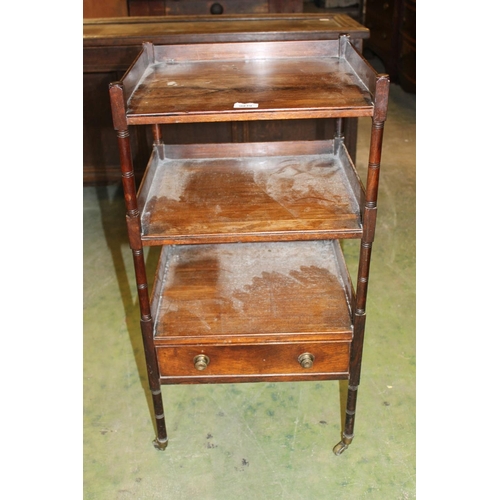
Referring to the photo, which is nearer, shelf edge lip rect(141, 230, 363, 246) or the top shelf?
the top shelf

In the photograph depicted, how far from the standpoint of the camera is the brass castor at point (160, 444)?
6.93 feet

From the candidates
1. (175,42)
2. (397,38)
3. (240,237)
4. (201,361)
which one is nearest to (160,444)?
(201,361)

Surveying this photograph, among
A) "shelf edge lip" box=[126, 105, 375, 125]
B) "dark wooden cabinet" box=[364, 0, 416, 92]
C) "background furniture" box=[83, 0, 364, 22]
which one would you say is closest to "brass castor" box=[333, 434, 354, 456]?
"shelf edge lip" box=[126, 105, 375, 125]

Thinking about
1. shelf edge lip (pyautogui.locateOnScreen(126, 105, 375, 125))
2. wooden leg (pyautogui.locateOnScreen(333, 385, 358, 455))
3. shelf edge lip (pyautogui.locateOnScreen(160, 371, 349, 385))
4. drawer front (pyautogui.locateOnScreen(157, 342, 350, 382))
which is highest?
shelf edge lip (pyautogui.locateOnScreen(126, 105, 375, 125))

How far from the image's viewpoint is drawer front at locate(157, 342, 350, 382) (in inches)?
73.4

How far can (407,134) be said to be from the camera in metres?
4.70

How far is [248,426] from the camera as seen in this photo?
2227mm

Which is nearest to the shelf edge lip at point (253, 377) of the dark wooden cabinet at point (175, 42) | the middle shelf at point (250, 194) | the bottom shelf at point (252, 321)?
the bottom shelf at point (252, 321)

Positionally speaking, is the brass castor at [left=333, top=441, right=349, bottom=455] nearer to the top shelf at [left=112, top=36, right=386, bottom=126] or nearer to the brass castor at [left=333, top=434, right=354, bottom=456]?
the brass castor at [left=333, top=434, right=354, bottom=456]

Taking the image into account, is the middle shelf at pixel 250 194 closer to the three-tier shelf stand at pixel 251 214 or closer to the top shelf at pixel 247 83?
the three-tier shelf stand at pixel 251 214

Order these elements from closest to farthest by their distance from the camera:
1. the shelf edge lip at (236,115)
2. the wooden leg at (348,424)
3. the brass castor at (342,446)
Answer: the shelf edge lip at (236,115) → the wooden leg at (348,424) → the brass castor at (342,446)

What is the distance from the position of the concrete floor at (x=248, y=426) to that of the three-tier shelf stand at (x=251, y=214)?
0.12 meters

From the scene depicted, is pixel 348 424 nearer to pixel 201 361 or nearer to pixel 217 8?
pixel 201 361

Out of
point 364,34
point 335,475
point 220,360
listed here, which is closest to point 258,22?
point 364,34
